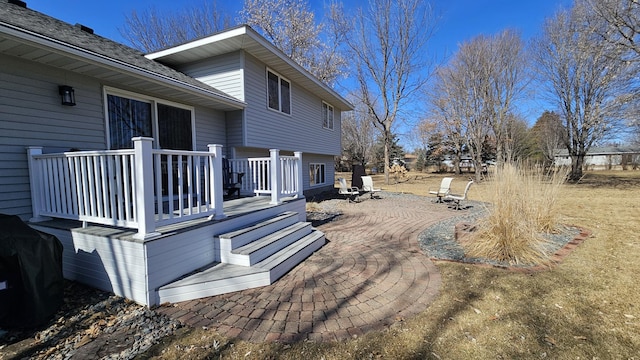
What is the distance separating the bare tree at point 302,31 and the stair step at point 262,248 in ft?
50.1

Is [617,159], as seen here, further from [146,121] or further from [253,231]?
[146,121]

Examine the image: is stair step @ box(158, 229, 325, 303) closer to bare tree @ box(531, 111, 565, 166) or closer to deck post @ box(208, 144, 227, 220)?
deck post @ box(208, 144, 227, 220)

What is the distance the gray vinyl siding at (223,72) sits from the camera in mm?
7309

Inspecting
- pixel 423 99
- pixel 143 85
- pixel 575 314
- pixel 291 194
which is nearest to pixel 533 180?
pixel 575 314

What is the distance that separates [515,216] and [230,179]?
6032mm

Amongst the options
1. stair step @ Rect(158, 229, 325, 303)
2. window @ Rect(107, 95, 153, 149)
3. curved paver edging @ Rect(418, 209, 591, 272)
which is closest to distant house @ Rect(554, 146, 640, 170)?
curved paver edging @ Rect(418, 209, 591, 272)

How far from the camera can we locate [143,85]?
525cm

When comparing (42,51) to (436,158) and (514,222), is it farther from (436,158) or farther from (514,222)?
(436,158)

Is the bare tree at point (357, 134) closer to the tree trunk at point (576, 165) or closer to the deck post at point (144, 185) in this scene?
the tree trunk at point (576, 165)

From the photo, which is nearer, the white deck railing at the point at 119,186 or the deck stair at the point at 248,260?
the white deck railing at the point at 119,186

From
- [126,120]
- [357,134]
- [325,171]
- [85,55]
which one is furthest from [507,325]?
[357,134]

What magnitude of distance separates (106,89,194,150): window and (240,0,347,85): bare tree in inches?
485

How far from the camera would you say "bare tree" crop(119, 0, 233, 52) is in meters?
16.6

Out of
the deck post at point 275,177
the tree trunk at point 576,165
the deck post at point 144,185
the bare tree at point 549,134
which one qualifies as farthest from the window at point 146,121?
the tree trunk at point 576,165
